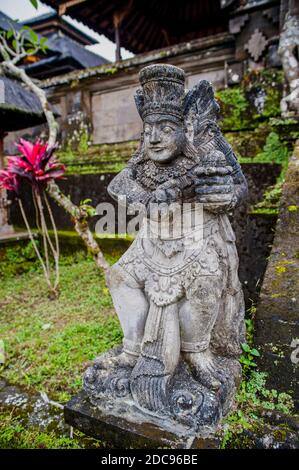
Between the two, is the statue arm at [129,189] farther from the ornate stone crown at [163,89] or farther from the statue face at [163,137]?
the ornate stone crown at [163,89]

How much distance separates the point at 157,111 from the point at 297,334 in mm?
1577

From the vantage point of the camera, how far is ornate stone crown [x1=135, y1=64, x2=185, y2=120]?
5.99 ft

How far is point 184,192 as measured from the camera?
1982 mm

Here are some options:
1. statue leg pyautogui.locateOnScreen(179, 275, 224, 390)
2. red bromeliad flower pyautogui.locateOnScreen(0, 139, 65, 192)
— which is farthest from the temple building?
statue leg pyautogui.locateOnScreen(179, 275, 224, 390)

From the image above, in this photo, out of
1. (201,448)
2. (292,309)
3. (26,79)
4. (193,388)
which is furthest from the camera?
(26,79)

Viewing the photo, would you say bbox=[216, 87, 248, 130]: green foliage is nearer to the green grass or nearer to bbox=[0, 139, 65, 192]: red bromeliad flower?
bbox=[0, 139, 65, 192]: red bromeliad flower

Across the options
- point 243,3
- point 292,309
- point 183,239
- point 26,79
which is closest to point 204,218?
point 183,239

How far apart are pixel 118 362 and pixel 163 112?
1.54m

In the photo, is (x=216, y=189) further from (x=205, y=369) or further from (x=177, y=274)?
(x=205, y=369)

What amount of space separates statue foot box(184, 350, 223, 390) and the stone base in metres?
0.24

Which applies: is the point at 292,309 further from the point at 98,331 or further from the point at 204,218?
the point at 98,331

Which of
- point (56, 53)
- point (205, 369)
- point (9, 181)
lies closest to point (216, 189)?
point (205, 369)

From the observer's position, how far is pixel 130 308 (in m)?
2.06

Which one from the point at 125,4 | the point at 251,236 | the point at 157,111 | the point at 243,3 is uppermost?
the point at 125,4
